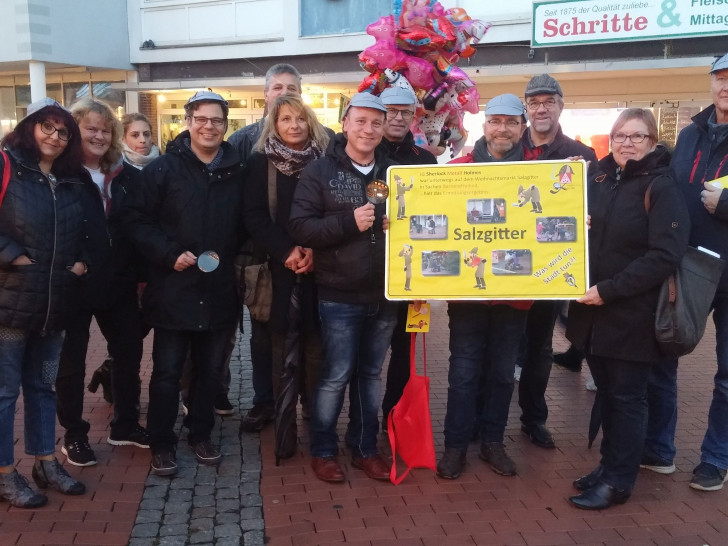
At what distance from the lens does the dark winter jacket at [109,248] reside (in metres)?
3.89

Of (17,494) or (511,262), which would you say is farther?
(511,262)

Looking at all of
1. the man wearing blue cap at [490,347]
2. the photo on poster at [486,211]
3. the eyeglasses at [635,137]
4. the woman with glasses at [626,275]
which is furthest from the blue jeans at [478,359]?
the eyeglasses at [635,137]

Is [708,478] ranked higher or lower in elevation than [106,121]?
lower

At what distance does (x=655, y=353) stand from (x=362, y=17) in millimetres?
13707

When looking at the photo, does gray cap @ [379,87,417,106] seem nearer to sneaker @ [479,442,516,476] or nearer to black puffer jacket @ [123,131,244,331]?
black puffer jacket @ [123,131,244,331]

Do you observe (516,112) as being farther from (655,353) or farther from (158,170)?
(158,170)

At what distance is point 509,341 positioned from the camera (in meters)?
4.11

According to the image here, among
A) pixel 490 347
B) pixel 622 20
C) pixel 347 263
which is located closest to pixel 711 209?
pixel 490 347

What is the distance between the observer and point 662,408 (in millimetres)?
4195

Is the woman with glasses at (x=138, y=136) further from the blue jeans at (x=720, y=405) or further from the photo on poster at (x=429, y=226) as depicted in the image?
the blue jeans at (x=720, y=405)

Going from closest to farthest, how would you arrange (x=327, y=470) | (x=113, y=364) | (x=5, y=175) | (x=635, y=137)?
(x=5, y=175) < (x=635, y=137) < (x=327, y=470) < (x=113, y=364)

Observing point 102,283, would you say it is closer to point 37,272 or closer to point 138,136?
point 37,272

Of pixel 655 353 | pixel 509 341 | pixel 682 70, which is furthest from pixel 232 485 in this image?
pixel 682 70

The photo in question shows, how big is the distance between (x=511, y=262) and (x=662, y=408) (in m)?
1.37
